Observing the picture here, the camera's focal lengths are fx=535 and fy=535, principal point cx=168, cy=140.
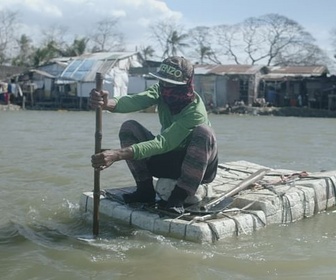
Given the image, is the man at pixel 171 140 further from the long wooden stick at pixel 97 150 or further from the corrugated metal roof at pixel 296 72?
the corrugated metal roof at pixel 296 72

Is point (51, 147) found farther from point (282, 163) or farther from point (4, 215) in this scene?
point (4, 215)

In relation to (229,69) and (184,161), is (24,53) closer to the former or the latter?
(229,69)

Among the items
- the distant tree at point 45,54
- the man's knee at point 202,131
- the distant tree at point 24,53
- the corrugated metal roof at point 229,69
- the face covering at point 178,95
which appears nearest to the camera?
the man's knee at point 202,131

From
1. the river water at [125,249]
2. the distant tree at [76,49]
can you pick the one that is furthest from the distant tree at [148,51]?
the river water at [125,249]

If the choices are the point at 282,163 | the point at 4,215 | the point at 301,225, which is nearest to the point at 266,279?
the point at 301,225

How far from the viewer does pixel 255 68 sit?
3334cm

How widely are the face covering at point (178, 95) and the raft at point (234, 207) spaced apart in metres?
0.71

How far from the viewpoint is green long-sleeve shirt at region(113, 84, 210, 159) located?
3580 millimetres

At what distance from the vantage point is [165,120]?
4160mm

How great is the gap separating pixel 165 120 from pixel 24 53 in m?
43.2

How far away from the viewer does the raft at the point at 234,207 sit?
381cm

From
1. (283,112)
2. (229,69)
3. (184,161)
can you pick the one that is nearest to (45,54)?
(229,69)

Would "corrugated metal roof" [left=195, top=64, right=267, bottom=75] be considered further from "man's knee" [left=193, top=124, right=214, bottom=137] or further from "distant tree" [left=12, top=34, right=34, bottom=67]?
"man's knee" [left=193, top=124, right=214, bottom=137]

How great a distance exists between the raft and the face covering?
0.71 m
